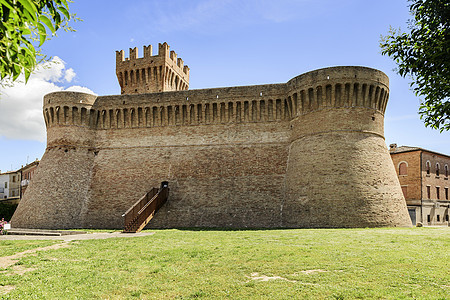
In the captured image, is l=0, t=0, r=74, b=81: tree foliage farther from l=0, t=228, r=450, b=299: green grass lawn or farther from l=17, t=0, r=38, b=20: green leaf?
l=0, t=228, r=450, b=299: green grass lawn

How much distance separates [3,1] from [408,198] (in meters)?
39.1

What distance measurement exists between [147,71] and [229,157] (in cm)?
1395

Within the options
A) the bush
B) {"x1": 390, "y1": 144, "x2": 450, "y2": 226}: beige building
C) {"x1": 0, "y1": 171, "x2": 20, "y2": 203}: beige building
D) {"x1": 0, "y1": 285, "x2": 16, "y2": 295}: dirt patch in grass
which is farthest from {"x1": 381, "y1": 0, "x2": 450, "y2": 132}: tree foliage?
{"x1": 0, "y1": 171, "x2": 20, "y2": 203}: beige building

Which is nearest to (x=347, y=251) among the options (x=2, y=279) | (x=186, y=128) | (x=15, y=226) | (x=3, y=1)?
(x=2, y=279)

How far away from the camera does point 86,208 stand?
26.1 m

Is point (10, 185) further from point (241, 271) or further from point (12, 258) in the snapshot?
point (241, 271)

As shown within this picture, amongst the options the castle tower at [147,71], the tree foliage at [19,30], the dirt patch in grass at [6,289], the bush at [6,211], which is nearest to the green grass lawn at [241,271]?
the dirt patch in grass at [6,289]

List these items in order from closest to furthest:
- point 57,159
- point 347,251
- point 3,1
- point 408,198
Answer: point 3,1, point 347,251, point 57,159, point 408,198

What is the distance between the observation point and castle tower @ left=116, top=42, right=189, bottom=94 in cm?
3272

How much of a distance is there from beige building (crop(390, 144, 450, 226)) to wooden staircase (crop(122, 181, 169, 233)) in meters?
24.6

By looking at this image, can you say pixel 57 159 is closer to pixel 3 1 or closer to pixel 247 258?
pixel 247 258

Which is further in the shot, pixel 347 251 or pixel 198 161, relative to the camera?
pixel 198 161

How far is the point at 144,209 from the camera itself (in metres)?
22.0

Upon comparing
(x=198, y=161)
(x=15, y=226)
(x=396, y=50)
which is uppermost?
(x=396, y=50)
